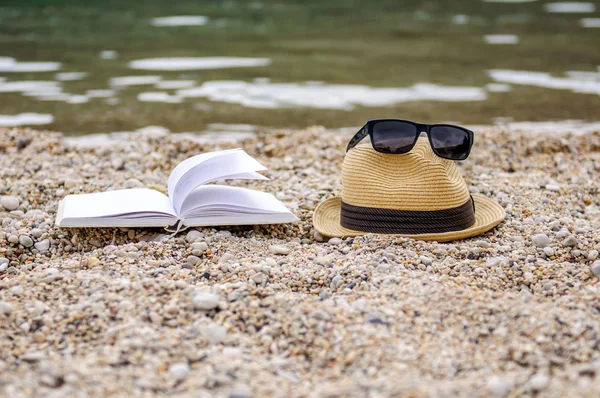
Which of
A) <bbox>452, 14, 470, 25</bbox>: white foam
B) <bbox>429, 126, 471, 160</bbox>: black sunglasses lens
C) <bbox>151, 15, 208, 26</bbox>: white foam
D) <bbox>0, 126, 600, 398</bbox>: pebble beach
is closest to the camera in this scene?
<bbox>0, 126, 600, 398</bbox>: pebble beach

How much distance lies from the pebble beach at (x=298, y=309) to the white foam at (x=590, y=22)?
35.8ft

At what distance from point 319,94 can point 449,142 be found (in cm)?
515

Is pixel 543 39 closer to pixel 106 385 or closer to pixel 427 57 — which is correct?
pixel 427 57

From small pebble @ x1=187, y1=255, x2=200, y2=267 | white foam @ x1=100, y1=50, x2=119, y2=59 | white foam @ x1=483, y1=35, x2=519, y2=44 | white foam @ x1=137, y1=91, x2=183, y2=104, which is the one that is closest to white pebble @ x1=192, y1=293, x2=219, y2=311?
small pebble @ x1=187, y1=255, x2=200, y2=267

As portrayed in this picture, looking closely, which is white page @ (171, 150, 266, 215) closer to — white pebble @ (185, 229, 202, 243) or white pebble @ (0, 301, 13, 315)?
white pebble @ (185, 229, 202, 243)

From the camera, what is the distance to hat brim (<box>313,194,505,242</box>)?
3455 mm

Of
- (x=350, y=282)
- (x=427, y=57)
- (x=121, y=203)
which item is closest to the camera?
(x=350, y=282)

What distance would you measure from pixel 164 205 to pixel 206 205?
23 cm

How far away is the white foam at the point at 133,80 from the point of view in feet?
29.6

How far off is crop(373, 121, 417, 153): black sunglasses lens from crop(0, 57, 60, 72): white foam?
24.7ft

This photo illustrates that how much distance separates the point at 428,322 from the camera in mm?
2430

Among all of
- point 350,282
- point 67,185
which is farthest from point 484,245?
point 67,185

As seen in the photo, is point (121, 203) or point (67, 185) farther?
point (67, 185)

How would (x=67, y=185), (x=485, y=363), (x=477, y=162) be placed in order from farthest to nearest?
(x=477, y=162), (x=67, y=185), (x=485, y=363)
